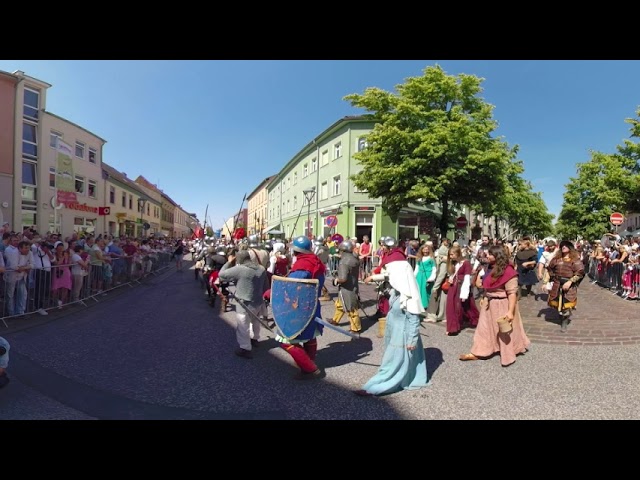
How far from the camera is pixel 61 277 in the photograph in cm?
794

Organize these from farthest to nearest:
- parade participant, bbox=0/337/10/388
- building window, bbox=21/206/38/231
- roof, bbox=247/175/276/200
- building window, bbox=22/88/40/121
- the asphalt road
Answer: roof, bbox=247/175/276/200
building window, bbox=22/88/40/121
building window, bbox=21/206/38/231
parade participant, bbox=0/337/10/388
the asphalt road

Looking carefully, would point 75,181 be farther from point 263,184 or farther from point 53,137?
point 263,184

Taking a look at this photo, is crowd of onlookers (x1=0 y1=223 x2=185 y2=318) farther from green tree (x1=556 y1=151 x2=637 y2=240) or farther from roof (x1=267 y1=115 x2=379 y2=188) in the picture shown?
green tree (x1=556 y1=151 x2=637 y2=240)

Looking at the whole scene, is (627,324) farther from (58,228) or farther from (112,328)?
(58,228)

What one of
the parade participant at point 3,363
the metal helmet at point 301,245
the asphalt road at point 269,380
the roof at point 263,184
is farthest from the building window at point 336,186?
the roof at point 263,184

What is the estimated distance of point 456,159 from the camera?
1569 centimetres

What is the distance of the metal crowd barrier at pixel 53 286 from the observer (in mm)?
6707

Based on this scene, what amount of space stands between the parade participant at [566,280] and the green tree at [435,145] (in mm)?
9095

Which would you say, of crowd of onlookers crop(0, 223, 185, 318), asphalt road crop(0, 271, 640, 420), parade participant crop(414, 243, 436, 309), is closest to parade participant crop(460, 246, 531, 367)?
asphalt road crop(0, 271, 640, 420)

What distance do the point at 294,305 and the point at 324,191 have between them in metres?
27.7

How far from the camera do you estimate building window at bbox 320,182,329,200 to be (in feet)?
100

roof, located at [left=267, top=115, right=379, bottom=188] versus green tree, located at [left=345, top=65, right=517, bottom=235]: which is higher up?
roof, located at [left=267, top=115, right=379, bottom=188]

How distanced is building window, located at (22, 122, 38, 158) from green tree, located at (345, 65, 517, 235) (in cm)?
1937
